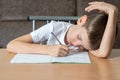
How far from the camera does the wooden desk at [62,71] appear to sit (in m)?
0.94

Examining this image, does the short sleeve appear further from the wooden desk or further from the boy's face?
the wooden desk

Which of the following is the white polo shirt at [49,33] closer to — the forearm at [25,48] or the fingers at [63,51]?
the forearm at [25,48]

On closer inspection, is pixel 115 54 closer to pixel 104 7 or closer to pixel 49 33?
pixel 104 7

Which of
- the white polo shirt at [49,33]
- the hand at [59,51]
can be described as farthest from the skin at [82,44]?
the white polo shirt at [49,33]

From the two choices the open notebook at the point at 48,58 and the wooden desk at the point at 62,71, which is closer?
the wooden desk at the point at 62,71

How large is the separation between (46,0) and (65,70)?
148 centimetres

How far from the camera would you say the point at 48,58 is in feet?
3.91

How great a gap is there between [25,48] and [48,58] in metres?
0.17

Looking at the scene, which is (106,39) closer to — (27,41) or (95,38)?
(95,38)

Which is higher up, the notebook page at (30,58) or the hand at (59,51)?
the hand at (59,51)

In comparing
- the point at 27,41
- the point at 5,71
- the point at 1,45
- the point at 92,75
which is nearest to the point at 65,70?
the point at 92,75

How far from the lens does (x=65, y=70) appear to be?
3.38 feet

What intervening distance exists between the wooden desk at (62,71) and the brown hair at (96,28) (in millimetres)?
115

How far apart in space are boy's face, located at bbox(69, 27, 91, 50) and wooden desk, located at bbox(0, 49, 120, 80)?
117mm
